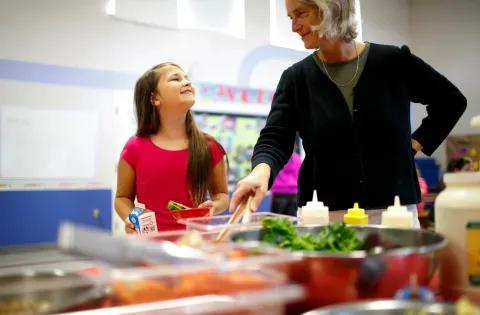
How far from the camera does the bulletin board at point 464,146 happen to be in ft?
20.5

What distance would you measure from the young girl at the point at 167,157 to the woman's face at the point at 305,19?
0.65m

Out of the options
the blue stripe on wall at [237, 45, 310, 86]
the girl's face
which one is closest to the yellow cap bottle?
the girl's face

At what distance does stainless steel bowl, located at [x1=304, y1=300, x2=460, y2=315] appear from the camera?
49 cm

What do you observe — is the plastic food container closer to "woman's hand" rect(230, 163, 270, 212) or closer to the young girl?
"woman's hand" rect(230, 163, 270, 212)

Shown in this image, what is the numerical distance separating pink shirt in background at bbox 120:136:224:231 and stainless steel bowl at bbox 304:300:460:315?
137cm

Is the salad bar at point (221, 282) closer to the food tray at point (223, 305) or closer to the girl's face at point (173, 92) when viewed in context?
the food tray at point (223, 305)

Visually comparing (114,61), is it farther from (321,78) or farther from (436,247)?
(436,247)

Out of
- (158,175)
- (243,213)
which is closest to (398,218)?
(243,213)

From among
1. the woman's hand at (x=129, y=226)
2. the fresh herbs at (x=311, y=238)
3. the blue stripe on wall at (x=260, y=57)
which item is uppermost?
the blue stripe on wall at (x=260, y=57)

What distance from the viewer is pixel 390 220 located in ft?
2.96

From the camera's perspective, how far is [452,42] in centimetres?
668

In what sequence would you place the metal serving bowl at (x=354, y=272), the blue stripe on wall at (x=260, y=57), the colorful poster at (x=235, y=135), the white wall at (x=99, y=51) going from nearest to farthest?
the metal serving bowl at (x=354, y=272) → the white wall at (x=99, y=51) → the colorful poster at (x=235, y=135) → the blue stripe on wall at (x=260, y=57)

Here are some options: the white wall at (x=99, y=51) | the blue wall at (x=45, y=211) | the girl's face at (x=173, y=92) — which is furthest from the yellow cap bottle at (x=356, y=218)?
the white wall at (x=99, y=51)

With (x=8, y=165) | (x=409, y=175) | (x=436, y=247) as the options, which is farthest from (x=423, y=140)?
(x=8, y=165)
